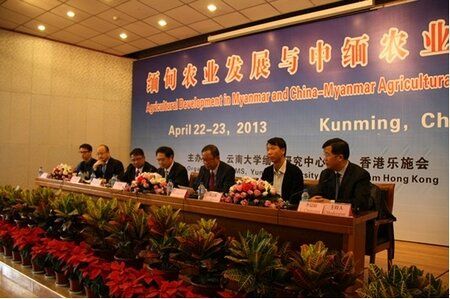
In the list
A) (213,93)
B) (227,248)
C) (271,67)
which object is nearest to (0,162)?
(213,93)

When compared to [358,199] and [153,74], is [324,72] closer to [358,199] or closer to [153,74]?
[358,199]

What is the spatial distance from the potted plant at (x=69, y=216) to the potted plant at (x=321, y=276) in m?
1.51

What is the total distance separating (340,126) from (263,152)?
115 centimetres

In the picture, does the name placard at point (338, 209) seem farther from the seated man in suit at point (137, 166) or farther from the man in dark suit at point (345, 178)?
the seated man in suit at point (137, 166)

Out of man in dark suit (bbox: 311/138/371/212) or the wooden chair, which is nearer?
man in dark suit (bbox: 311/138/371/212)

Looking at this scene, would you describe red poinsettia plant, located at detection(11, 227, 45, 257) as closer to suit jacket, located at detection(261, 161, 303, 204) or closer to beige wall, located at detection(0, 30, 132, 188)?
suit jacket, located at detection(261, 161, 303, 204)

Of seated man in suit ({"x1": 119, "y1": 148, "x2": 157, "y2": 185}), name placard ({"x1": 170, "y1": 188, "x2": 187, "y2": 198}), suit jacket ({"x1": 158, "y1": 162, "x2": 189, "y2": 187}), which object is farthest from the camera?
seated man in suit ({"x1": 119, "y1": 148, "x2": 157, "y2": 185})

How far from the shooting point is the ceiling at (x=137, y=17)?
5051 mm

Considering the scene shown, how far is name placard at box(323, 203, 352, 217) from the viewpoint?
2130mm

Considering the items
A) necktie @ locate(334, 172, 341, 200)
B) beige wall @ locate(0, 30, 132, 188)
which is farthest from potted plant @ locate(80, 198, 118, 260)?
beige wall @ locate(0, 30, 132, 188)

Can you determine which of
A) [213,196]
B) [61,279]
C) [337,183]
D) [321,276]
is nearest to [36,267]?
[61,279]

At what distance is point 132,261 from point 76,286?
0.38 m

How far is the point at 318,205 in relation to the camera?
2240 mm

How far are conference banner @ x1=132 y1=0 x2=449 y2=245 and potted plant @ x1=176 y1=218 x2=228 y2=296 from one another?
3.17 metres
